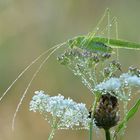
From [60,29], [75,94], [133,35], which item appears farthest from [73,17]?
[75,94]

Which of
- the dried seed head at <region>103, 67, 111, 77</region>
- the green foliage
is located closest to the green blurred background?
the green foliage

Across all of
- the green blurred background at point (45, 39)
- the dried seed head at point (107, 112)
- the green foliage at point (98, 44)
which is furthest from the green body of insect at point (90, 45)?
the green blurred background at point (45, 39)

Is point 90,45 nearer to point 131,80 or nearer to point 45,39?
point 131,80

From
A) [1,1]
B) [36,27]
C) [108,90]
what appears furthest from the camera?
[36,27]

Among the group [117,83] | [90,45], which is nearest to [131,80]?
[117,83]

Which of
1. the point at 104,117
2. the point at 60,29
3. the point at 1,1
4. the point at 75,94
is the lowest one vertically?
the point at 75,94

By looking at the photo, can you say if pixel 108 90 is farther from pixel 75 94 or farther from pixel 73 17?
pixel 73 17

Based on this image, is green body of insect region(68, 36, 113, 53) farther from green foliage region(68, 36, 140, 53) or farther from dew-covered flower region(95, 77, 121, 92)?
dew-covered flower region(95, 77, 121, 92)
